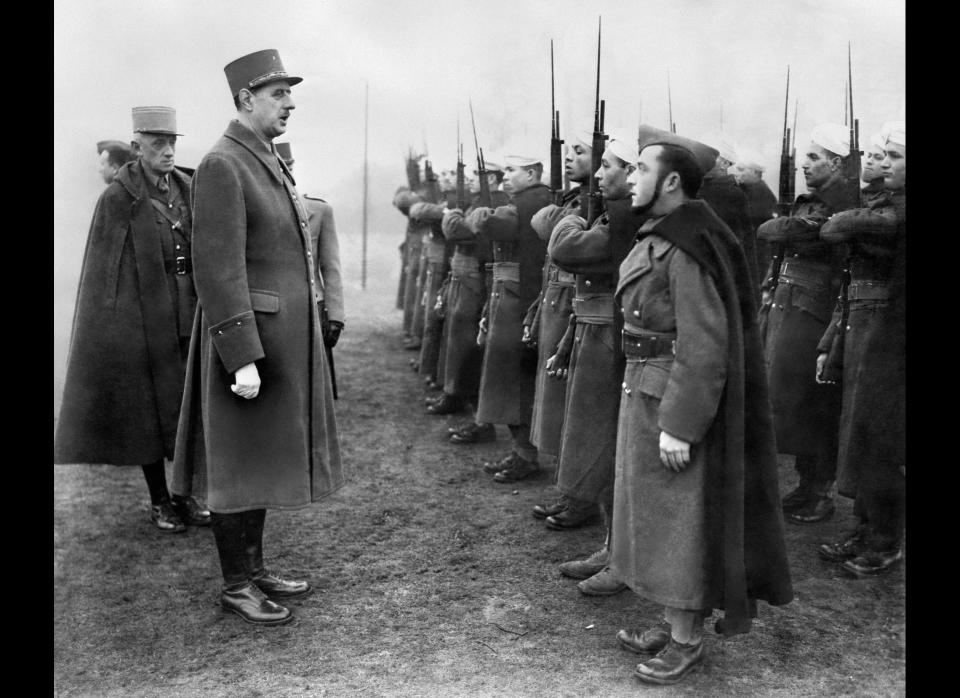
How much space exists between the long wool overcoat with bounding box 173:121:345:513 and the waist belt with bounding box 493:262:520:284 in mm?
2340

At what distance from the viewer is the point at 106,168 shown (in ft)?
16.4

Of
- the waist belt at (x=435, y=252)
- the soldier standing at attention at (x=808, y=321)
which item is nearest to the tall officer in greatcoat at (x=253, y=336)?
the soldier standing at attention at (x=808, y=321)

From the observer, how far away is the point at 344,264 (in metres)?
14.7

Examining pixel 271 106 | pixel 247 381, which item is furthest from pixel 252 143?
pixel 247 381

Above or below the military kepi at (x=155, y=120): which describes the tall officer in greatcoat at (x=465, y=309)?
below

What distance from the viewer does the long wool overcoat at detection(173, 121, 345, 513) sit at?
11.0ft

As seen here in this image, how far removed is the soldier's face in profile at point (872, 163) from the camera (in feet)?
12.8

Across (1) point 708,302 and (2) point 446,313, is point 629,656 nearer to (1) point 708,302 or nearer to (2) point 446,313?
(1) point 708,302

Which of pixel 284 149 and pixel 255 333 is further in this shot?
pixel 284 149

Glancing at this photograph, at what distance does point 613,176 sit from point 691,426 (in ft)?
4.52

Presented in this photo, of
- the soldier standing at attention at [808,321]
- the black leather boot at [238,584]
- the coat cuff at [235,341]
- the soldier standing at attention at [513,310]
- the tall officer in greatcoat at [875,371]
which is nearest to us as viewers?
the coat cuff at [235,341]

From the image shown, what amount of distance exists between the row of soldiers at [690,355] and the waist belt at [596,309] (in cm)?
2

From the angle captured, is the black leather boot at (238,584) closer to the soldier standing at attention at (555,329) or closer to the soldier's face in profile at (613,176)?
the soldier standing at attention at (555,329)

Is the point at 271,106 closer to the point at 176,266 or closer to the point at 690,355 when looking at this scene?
the point at 176,266
